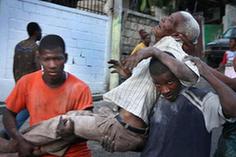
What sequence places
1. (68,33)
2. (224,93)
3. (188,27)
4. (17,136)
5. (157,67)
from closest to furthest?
(224,93) < (157,67) < (188,27) < (17,136) < (68,33)

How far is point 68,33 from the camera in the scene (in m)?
10.6

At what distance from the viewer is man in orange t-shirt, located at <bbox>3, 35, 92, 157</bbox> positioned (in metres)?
2.89

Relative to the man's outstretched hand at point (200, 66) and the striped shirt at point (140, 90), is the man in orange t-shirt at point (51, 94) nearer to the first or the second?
the striped shirt at point (140, 90)

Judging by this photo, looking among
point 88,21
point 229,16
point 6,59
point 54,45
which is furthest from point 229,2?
point 54,45

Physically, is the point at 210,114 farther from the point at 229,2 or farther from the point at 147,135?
the point at 229,2

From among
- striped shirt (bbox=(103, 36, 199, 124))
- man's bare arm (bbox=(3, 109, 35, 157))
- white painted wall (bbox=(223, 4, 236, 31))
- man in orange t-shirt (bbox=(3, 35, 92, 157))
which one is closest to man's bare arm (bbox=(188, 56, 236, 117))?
striped shirt (bbox=(103, 36, 199, 124))

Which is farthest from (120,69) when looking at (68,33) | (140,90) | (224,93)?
(68,33)

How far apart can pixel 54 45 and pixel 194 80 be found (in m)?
0.95

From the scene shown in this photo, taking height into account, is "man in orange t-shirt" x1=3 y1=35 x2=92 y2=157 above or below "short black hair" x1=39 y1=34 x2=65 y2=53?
below

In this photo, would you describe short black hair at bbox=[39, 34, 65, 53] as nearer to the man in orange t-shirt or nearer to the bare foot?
the man in orange t-shirt

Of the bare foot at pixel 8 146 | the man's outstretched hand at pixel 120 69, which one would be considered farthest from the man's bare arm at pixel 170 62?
the bare foot at pixel 8 146

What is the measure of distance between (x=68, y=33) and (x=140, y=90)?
8209mm

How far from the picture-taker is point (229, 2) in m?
24.5

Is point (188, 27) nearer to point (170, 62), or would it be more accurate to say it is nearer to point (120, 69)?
point (170, 62)
